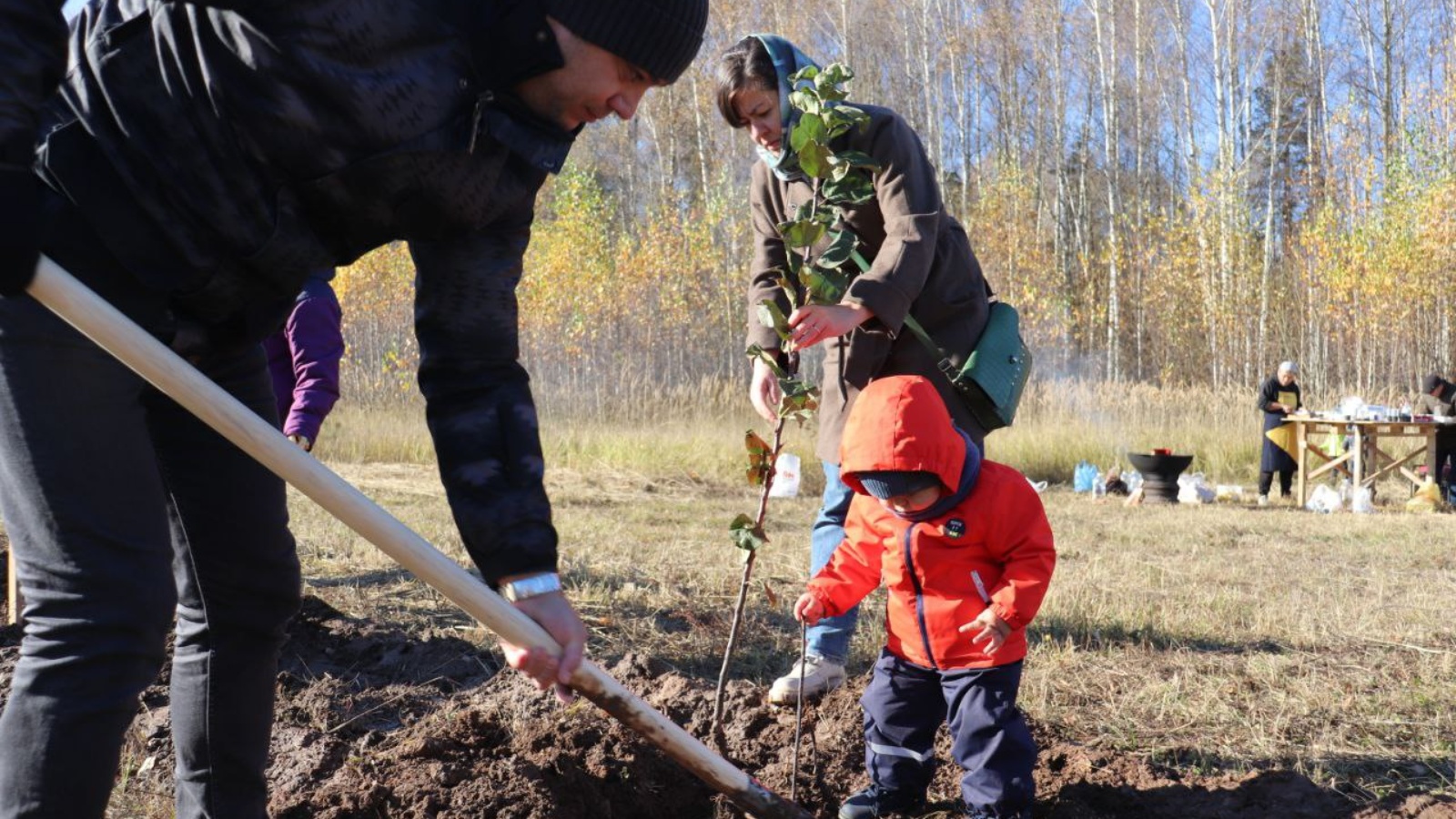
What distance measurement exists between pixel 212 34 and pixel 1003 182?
27859 mm

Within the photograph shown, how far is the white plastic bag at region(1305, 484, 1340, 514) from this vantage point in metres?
12.5

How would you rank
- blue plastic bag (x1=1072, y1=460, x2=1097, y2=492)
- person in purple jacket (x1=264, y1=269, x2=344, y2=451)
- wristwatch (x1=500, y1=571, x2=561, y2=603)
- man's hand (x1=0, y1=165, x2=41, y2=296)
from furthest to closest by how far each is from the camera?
1. blue plastic bag (x1=1072, y1=460, x2=1097, y2=492)
2. person in purple jacket (x1=264, y1=269, x2=344, y2=451)
3. wristwatch (x1=500, y1=571, x2=561, y2=603)
4. man's hand (x1=0, y1=165, x2=41, y2=296)

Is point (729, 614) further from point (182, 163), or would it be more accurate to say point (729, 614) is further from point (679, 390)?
point (679, 390)

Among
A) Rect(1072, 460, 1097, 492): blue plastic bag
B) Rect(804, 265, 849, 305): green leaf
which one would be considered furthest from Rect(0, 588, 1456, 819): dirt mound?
Rect(1072, 460, 1097, 492): blue plastic bag

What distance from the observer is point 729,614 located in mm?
5199

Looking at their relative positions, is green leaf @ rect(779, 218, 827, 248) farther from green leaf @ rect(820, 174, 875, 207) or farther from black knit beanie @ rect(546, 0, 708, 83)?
black knit beanie @ rect(546, 0, 708, 83)

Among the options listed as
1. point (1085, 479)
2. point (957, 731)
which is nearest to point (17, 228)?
point (957, 731)

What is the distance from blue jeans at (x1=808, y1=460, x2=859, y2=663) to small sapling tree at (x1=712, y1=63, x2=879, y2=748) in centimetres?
51

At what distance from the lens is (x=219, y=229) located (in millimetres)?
1708

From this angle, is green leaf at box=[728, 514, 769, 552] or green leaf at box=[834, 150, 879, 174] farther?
green leaf at box=[728, 514, 769, 552]

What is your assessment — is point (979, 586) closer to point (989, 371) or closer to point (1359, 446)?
point (989, 371)

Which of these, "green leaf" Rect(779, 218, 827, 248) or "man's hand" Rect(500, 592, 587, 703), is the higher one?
"green leaf" Rect(779, 218, 827, 248)

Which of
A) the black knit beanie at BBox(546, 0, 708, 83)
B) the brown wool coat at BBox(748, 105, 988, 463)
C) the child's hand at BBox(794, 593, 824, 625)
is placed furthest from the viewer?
the brown wool coat at BBox(748, 105, 988, 463)

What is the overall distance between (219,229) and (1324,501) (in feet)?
43.0
